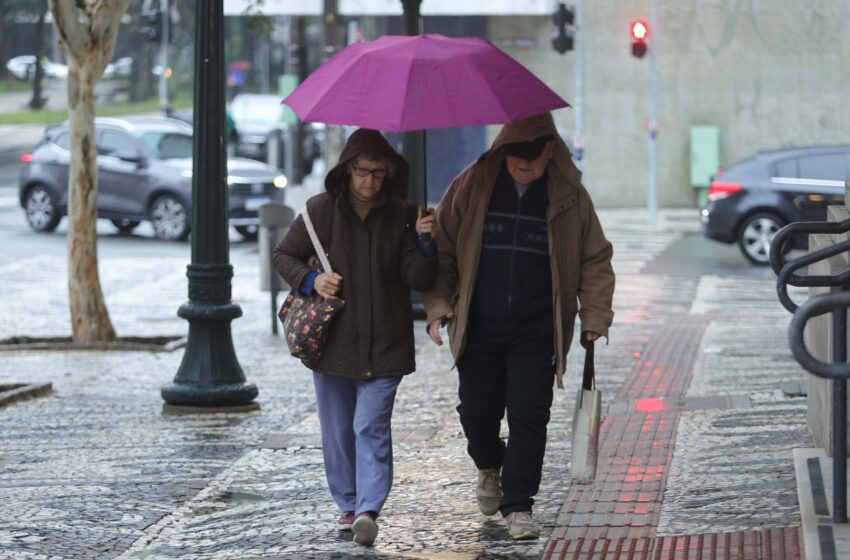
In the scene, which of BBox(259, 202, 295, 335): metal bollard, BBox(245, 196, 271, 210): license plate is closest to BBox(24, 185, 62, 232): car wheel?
BBox(245, 196, 271, 210): license plate

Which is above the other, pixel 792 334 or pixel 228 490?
pixel 792 334

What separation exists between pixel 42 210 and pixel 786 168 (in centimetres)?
1141

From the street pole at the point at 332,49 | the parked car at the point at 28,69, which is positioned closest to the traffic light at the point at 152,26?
the street pole at the point at 332,49

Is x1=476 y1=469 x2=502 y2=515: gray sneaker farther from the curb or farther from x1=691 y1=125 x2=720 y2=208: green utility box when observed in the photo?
the curb

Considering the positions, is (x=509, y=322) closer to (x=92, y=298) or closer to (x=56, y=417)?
(x=56, y=417)

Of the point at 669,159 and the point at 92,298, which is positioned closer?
the point at 92,298

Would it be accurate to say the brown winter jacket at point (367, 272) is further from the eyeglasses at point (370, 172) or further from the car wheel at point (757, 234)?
the car wheel at point (757, 234)

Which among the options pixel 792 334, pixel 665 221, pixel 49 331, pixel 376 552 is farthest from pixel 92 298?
pixel 665 221

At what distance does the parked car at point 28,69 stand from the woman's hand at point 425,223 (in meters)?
64.9

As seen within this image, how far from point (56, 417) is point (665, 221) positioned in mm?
22018

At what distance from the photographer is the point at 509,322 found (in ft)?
22.4

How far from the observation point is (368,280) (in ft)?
22.6

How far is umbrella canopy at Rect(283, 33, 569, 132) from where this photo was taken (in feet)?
20.8

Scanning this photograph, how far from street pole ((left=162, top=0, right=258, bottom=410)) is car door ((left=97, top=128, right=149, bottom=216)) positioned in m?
15.5
